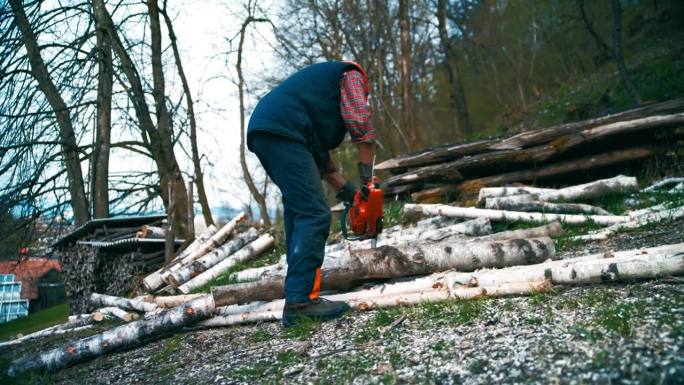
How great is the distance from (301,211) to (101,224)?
636 centimetres

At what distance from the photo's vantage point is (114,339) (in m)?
4.36

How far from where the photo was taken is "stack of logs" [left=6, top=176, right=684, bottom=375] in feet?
11.9

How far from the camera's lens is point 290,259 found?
3.83 metres

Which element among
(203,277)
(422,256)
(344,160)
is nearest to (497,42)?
(344,160)

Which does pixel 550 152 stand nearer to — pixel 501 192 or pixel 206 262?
pixel 501 192

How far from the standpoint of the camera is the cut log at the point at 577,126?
756 cm

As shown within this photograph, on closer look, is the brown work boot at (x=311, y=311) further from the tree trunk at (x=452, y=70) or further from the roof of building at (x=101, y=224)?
the tree trunk at (x=452, y=70)

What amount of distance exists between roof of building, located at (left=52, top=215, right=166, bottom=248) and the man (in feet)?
19.5

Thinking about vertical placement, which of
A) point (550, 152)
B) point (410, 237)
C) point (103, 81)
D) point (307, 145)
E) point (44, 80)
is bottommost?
point (410, 237)

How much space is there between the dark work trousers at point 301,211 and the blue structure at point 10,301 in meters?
5.32

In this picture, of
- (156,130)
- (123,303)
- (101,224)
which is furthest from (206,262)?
(156,130)

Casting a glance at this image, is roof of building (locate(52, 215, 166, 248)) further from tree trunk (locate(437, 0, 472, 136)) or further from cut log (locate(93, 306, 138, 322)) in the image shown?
tree trunk (locate(437, 0, 472, 136))

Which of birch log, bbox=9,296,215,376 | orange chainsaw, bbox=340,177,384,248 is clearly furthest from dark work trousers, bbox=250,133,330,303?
birch log, bbox=9,296,215,376

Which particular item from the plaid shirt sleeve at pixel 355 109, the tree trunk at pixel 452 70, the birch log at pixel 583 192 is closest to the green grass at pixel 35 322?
the plaid shirt sleeve at pixel 355 109
